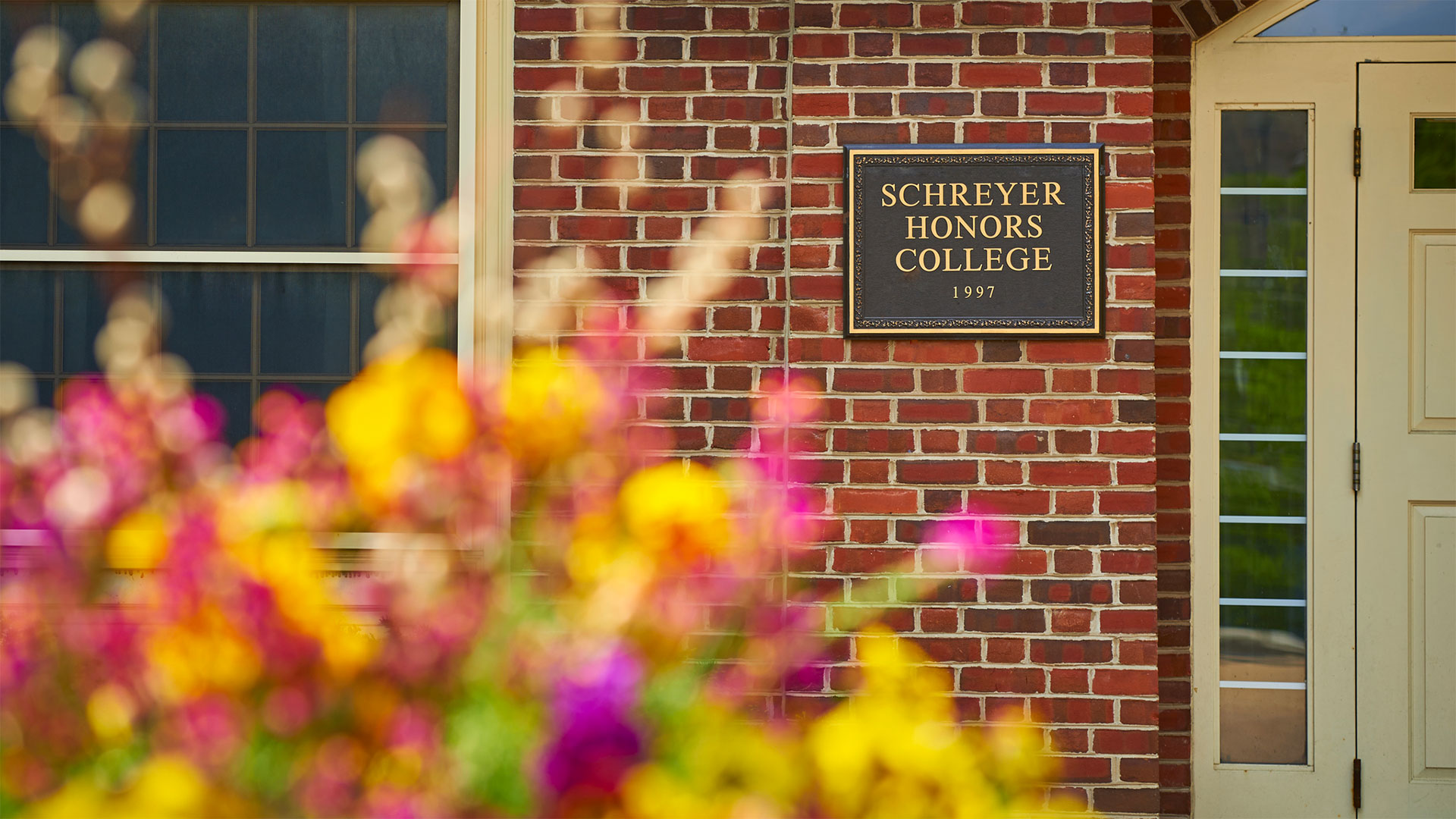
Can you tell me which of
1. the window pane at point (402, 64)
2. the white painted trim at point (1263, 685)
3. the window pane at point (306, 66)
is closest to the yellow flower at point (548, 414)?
the window pane at point (402, 64)

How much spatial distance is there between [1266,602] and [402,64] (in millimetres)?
3022

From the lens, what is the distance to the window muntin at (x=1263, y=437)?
3049 millimetres

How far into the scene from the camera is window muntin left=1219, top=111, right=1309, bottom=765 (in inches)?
120

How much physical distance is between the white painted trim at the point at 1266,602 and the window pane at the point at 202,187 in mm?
3108

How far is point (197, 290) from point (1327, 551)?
135 inches

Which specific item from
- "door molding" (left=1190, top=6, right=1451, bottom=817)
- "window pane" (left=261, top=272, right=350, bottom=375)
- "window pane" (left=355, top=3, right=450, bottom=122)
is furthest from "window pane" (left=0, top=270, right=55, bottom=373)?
"door molding" (left=1190, top=6, right=1451, bottom=817)

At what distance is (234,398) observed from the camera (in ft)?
9.23

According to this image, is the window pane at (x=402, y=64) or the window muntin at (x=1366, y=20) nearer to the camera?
the window pane at (x=402, y=64)

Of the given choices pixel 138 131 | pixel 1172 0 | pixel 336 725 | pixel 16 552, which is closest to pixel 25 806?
pixel 336 725

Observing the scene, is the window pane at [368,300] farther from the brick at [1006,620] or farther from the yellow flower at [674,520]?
the yellow flower at [674,520]

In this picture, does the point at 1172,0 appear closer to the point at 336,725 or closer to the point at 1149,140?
the point at 1149,140

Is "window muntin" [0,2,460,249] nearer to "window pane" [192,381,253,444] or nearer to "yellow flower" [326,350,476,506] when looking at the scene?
"window pane" [192,381,253,444]

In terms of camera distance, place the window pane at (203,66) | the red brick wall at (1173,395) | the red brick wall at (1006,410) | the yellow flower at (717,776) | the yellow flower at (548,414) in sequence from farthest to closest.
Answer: the red brick wall at (1173,395) → the window pane at (203,66) → the red brick wall at (1006,410) → the yellow flower at (548,414) → the yellow flower at (717,776)

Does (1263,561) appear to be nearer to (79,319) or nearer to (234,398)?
(234,398)
